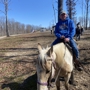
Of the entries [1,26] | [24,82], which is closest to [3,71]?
→ [24,82]

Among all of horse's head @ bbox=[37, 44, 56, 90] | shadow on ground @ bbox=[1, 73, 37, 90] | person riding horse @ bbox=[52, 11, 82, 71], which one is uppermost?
person riding horse @ bbox=[52, 11, 82, 71]

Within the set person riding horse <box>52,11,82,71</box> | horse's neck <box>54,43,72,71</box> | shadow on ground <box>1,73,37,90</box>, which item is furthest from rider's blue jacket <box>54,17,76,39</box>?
shadow on ground <box>1,73,37,90</box>

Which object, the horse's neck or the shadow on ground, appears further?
the shadow on ground

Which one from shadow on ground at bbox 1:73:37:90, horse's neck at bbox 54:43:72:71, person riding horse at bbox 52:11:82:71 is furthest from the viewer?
shadow on ground at bbox 1:73:37:90

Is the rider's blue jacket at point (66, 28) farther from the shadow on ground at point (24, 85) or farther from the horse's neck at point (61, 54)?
the shadow on ground at point (24, 85)

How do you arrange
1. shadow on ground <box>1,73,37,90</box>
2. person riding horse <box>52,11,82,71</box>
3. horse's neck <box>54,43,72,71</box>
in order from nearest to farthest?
1. horse's neck <box>54,43,72,71</box>
2. person riding horse <box>52,11,82,71</box>
3. shadow on ground <box>1,73,37,90</box>

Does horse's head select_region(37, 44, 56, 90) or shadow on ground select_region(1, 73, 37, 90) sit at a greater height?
horse's head select_region(37, 44, 56, 90)

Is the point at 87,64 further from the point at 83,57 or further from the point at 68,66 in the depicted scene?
the point at 68,66

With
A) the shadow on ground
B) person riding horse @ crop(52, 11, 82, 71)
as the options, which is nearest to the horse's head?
person riding horse @ crop(52, 11, 82, 71)

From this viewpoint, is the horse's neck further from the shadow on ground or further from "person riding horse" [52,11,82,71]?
the shadow on ground

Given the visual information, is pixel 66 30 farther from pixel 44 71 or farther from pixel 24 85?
pixel 24 85

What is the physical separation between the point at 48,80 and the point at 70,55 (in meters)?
1.58

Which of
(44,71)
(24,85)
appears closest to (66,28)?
(44,71)

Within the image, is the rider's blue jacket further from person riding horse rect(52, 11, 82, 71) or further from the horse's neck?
the horse's neck
